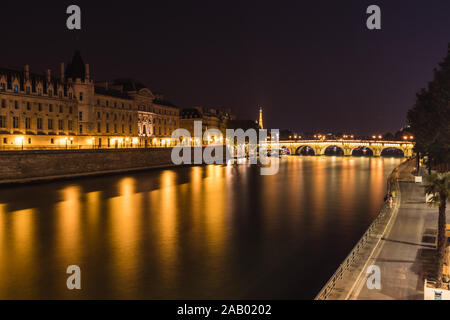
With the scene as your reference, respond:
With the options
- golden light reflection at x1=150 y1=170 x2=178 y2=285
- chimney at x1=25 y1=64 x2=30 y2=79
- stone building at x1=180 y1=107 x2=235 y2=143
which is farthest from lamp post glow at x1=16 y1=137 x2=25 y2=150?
stone building at x1=180 y1=107 x2=235 y2=143

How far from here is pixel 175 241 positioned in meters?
26.6

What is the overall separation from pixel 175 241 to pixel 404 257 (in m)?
14.7

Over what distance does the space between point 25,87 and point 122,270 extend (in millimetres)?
56329

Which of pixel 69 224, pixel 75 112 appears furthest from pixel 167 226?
pixel 75 112

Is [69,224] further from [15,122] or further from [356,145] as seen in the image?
[356,145]

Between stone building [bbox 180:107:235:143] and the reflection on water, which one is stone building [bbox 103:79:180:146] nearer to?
stone building [bbox 180:107:235:143]

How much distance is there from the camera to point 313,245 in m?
25.4

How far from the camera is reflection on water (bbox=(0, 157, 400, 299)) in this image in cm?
1850

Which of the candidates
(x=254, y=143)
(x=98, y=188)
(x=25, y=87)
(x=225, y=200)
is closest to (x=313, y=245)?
(x=225, y=200)

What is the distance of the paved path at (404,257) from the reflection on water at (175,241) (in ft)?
10.3

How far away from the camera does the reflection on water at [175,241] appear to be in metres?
18.5

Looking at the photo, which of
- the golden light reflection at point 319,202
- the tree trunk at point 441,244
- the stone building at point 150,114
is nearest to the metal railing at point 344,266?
the tree trunk at point 441,244

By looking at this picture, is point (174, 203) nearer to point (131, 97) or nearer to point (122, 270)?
point (122, 270)

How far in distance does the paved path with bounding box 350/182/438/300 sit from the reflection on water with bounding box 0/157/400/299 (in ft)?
10.3
